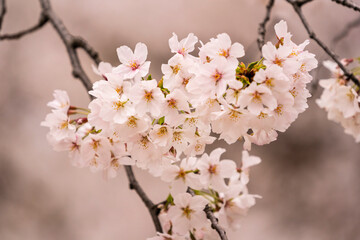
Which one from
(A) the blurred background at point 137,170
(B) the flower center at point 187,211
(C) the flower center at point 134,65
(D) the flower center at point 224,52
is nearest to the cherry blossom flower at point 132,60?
(C) the flower center at point 134,65

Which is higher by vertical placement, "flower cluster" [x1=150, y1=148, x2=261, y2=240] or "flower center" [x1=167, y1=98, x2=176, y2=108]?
"flower center" [x1=167, y1=98, x2=176, y2=108]

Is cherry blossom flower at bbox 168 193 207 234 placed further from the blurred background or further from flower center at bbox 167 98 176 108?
the blurred background

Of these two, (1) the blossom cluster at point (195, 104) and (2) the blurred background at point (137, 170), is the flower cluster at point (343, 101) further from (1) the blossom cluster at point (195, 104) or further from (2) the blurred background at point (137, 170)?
(2) the blurred background at point (137, 170)

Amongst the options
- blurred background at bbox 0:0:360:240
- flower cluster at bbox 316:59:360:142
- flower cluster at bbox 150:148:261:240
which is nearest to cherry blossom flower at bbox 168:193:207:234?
flower cluster at bbox 150:148:261:240

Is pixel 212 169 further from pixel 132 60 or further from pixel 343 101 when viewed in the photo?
pixel 343 101

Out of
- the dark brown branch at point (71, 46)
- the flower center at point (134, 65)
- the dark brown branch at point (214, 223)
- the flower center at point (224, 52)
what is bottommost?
the dark brown branch at point (214, 223)

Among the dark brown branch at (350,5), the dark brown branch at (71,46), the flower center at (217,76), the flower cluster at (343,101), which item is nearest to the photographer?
the flower center at (217,76)

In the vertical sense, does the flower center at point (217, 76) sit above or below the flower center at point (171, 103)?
below
